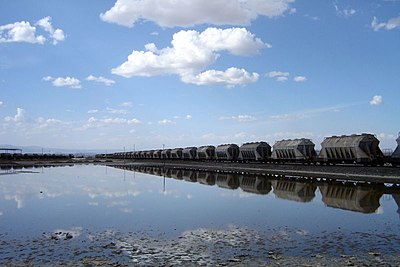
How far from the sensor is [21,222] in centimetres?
2323

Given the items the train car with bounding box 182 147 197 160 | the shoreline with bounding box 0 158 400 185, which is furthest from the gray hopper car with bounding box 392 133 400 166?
the train car with bounding box 182 147 197 160

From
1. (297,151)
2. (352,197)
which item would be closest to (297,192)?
(352,197)

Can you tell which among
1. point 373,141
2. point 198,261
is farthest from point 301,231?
point 373,141

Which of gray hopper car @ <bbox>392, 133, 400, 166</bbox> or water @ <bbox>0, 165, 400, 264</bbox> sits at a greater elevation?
gray hopper car @ <bbox>392, 133, 400, 166</bbox>

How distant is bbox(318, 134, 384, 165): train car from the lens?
50.8 metres

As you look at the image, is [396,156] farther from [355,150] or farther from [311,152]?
[311,152]

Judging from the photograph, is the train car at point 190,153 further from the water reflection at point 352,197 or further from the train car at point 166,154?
the water reflection at point 352,197

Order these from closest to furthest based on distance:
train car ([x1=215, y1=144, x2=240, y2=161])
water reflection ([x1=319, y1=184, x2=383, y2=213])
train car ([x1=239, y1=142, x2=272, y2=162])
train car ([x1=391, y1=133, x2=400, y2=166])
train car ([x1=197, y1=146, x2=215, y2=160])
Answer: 1. water reflection ([x1=319, y1=184, x2=383, y2=213])
2. train car ([x1=391, y1=133, x2=400, y2=166])
3. train car ([x1=239, y1=142, x2=272, y2=162])
4. train car ([x1=215, y1=144, x2=240, y2=161])
5. train car ([x1=197, y1=146, x2=215, y2=160])

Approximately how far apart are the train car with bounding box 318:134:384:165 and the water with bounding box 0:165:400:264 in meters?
12.9

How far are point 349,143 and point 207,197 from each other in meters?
25.5

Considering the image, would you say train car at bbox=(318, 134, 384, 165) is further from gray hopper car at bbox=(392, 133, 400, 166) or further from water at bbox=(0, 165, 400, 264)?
water at bbox=(0, 165, 400, 264)

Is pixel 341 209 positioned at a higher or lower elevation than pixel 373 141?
lower

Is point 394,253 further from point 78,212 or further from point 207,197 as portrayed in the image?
point 207,197

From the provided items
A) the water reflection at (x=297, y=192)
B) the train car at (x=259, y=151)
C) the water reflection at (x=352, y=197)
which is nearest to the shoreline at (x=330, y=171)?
the train car at (x=259, y=151)
